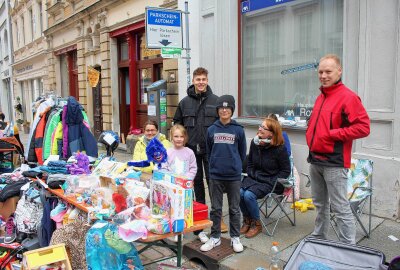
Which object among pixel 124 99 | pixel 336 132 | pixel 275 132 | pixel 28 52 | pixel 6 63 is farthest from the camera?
pixel 6 63

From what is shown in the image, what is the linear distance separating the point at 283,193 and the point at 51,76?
46.3ft

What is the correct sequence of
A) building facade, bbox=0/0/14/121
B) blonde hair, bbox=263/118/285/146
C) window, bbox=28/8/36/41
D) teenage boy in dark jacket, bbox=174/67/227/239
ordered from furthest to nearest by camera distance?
building facade, bbox=0/0/14/121 < window, bbox=28/8/36/41 < teenage boy in dark jacket, bbox=174/67/227/239 < blonde hair, bbox=263/118/285/146

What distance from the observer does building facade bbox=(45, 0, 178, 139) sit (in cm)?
929

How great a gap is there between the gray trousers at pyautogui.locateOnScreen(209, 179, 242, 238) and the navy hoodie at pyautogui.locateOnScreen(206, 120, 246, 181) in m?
0.07

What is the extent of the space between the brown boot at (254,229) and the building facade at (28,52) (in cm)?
1482

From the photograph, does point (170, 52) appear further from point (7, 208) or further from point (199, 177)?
point (7, 208)

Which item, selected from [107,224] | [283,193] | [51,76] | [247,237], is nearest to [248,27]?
[283,193]

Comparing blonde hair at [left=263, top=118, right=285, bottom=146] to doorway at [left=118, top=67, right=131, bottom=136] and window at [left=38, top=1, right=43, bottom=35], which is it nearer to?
doorway at [left=118, top=67, right=131, bottom=136]

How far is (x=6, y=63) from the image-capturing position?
1051 inches

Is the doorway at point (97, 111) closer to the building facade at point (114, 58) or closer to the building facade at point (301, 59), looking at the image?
the building facade at point (114, 58)

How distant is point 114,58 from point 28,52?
1142 cm

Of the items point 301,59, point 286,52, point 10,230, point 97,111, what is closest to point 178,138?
point 10,230

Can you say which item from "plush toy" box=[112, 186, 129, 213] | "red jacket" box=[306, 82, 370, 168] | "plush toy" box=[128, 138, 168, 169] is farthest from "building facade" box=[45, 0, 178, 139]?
"red jacket" box=[306, 82, 370, 168]

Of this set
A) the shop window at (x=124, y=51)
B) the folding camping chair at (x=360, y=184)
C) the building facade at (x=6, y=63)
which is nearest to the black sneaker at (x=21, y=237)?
A: the folding camping chair at (x=360, y=184)
